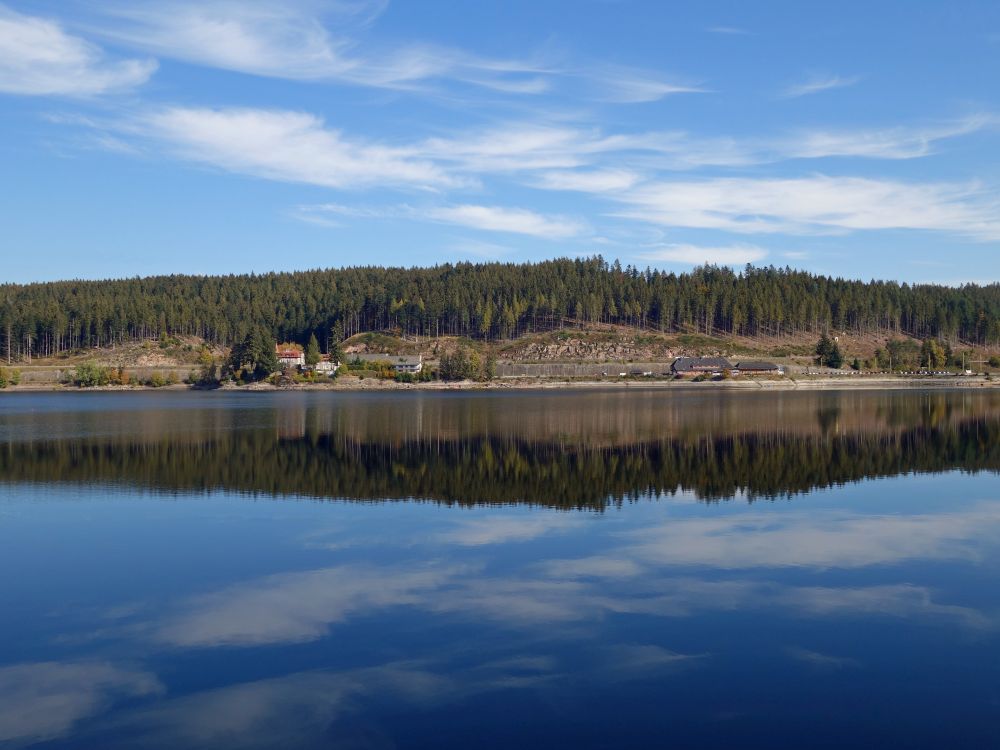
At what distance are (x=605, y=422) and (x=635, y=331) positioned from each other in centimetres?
10213

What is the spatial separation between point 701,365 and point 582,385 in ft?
63.8

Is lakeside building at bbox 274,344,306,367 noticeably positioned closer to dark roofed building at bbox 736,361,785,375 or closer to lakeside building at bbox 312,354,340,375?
lakeside building at bbox 312,354,340,375

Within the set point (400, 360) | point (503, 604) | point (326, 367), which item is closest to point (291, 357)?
point (326, 367)

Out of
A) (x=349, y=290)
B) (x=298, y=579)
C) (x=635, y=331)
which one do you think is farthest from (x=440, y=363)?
(x=298, y=579)

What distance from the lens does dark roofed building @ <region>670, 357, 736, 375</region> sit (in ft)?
417

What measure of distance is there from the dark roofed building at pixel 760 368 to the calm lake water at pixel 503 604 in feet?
309

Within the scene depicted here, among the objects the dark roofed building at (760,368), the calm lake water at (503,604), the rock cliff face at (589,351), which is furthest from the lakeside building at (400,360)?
the calm lake water at (503,604)

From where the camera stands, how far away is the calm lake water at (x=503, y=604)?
35.1ft

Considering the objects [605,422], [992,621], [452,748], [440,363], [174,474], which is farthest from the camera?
[440,363]

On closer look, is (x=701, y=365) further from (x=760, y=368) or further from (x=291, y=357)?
(x=291, y=357)

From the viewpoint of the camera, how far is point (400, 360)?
135 m

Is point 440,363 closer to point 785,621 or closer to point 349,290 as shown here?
point 349,290

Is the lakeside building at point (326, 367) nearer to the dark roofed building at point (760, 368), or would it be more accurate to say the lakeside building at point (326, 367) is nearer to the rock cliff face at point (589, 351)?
the rock cliff face at point (589, 351)

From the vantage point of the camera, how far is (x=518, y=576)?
1697cm
